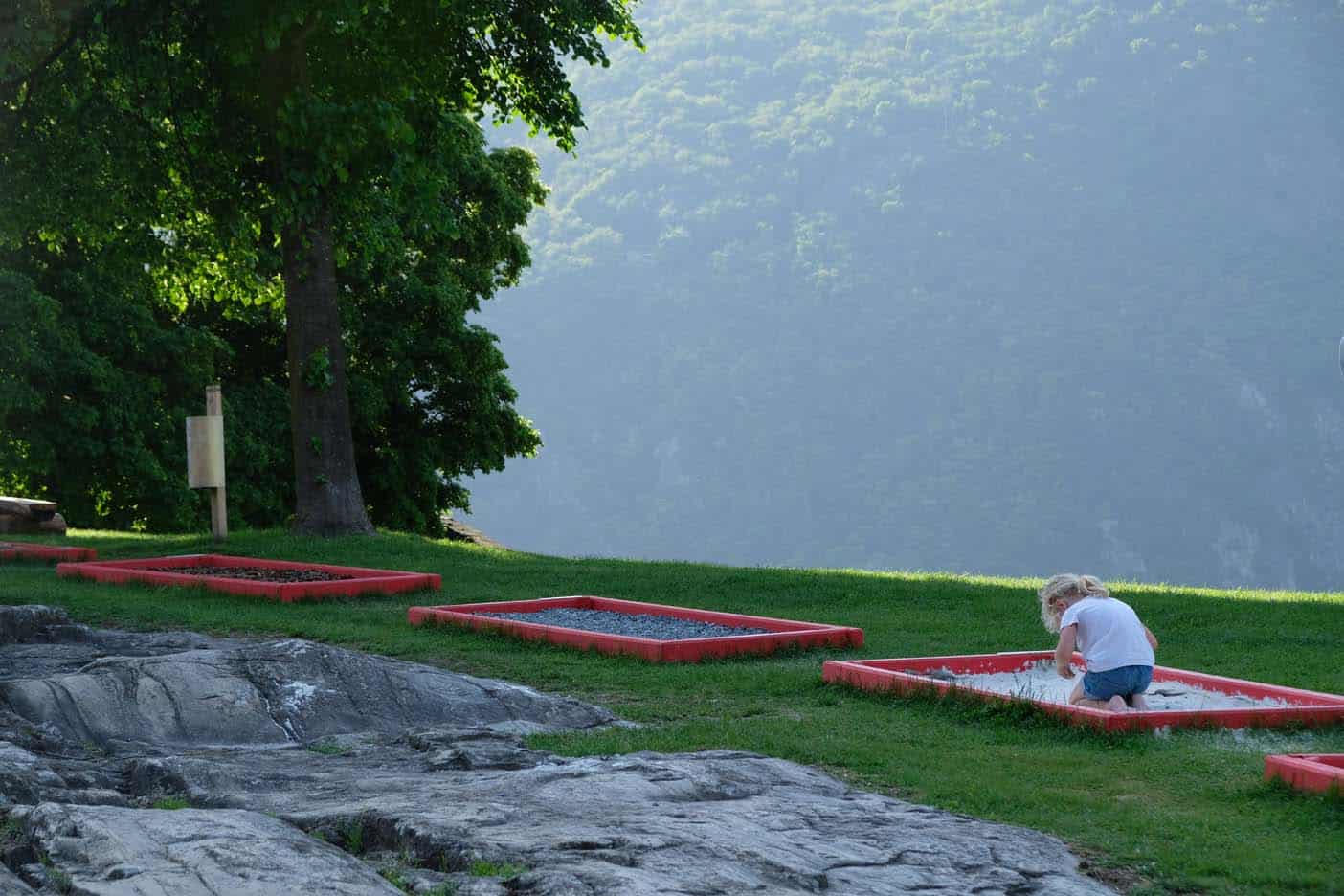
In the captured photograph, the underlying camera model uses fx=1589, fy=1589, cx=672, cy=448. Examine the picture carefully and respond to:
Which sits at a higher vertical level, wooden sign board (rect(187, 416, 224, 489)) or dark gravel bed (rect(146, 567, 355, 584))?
wooden sign board (rect(187, 416, 224, 489))

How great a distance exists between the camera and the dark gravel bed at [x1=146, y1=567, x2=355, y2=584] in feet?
57.4

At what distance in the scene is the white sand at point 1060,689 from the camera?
10180 mm

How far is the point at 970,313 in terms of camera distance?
127188 millimetres

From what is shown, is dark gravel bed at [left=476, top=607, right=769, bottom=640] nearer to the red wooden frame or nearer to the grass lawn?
the grass lawn

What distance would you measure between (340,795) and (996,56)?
15282 cm

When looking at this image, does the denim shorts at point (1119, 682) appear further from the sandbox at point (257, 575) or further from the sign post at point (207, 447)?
the sign post at point (207, 447)

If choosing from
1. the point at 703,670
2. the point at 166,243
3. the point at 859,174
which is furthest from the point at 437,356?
the point at 859,174

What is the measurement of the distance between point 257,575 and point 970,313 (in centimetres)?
11351

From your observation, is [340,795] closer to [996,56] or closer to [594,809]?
[594,809]

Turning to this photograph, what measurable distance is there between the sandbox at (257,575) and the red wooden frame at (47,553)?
1.36m

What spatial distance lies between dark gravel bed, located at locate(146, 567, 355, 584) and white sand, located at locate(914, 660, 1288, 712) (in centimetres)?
801

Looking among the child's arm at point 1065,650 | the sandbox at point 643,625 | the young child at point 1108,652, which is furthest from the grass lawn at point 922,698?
the young child at point 1108,652

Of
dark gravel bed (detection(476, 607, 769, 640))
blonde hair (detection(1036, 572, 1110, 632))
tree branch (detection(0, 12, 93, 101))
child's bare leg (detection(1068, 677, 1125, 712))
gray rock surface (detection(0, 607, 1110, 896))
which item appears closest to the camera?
gray rock surface (detection(0, 607, 1110, 896))

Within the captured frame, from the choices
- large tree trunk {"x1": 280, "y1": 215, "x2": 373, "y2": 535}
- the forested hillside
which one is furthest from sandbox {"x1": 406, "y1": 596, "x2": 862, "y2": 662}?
the forested hillside
